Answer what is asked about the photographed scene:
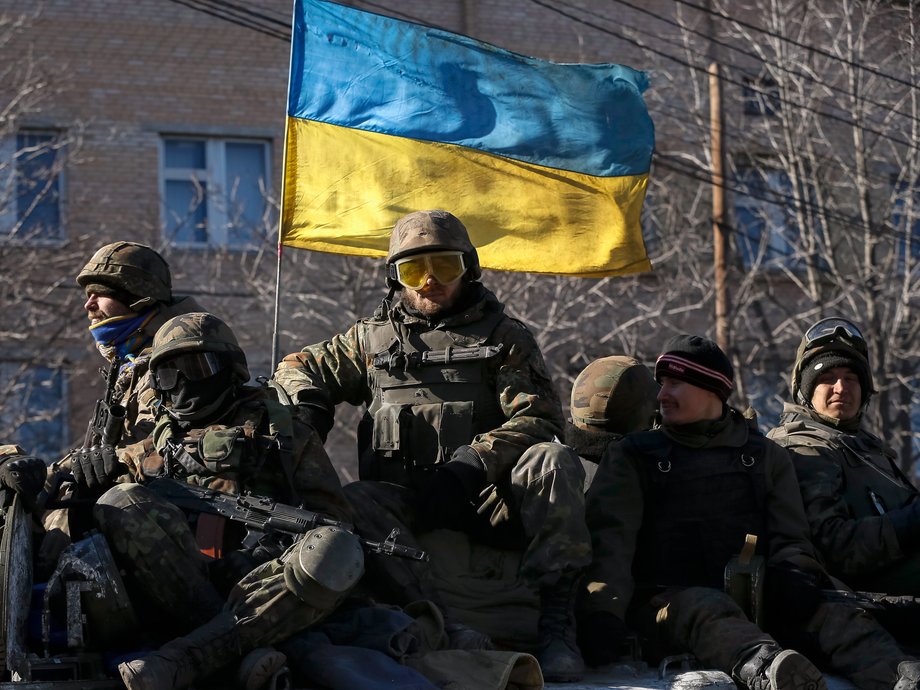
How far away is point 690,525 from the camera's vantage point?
22.9 ft

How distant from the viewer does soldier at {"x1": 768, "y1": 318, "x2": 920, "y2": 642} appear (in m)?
7.05

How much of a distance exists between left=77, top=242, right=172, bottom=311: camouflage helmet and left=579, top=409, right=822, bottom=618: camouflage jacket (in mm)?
2290

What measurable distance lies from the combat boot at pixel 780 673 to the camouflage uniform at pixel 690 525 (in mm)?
502

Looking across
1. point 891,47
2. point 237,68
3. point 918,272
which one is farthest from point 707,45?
point 237,68

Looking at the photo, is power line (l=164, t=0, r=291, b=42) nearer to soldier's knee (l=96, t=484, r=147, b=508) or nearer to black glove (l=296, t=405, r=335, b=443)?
black glove (l=296, t=405, r=335, b=443)

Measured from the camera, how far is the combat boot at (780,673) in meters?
6.03

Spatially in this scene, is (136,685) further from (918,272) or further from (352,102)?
(918,272)

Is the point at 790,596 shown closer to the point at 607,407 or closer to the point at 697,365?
the point at 697,365

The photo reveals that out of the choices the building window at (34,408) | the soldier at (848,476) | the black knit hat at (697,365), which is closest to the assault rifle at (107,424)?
the black knit hat at (697,365)

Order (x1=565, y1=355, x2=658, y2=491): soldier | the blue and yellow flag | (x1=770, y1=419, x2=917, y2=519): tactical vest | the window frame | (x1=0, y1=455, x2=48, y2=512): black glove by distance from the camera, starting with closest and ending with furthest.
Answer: (x1=0, y1=455, x2=48, y2=512): black glove, (x1=770, y1=419, x2=917, y2=519): tactical vest, (x1=565, y1=355, x2=658, y2=491): soldier, the blue and yellow flag, the window frame

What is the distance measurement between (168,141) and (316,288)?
3.17 m

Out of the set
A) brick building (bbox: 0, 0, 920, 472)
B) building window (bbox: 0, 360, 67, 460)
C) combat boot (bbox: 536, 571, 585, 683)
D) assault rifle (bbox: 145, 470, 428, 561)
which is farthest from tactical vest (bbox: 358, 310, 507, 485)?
brick building (bbox: 0, 0, 920, 472)

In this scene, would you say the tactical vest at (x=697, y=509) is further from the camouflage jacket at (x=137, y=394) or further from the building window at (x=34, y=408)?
the building window at (x=34, y=408)

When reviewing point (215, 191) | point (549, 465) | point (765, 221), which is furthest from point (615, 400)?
point (215, 191)
